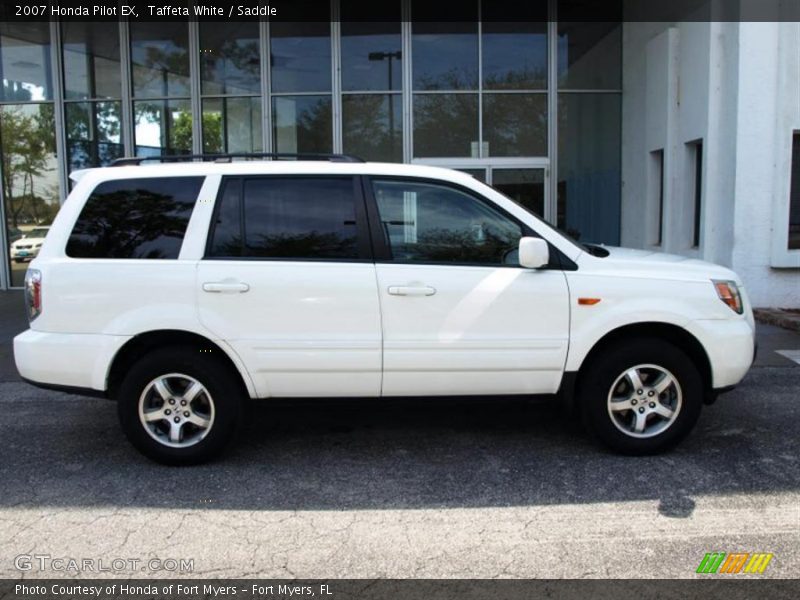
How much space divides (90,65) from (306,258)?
11.5 metres

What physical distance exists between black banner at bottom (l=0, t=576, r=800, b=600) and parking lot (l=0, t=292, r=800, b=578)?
0.26 feet

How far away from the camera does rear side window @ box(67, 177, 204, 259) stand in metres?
4.38

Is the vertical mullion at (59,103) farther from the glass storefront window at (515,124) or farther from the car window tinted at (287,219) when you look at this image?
the car window tinted at (287,219)

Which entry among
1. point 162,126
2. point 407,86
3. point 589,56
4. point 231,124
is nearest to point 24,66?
point 162,126

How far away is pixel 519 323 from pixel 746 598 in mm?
1929

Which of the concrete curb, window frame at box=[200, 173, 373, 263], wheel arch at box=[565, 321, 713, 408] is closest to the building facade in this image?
the concrete curb

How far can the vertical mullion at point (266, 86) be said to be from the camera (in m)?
13.2

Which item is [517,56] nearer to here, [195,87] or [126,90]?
[195,87]

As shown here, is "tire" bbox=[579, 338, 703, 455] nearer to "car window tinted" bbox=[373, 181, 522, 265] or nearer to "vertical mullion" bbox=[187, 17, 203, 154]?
"car window tinted" bbox=[373, 181, 522, 265]

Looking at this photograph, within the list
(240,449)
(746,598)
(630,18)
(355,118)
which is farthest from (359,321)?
(630,18)

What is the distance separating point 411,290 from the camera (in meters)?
4.27

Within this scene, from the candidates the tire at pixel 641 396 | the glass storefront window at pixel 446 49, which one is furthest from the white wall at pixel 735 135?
the tire at pixel 641 396

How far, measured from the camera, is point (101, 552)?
11.2 feet

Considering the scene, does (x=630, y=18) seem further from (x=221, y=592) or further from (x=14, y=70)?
(x=221, y=592)
